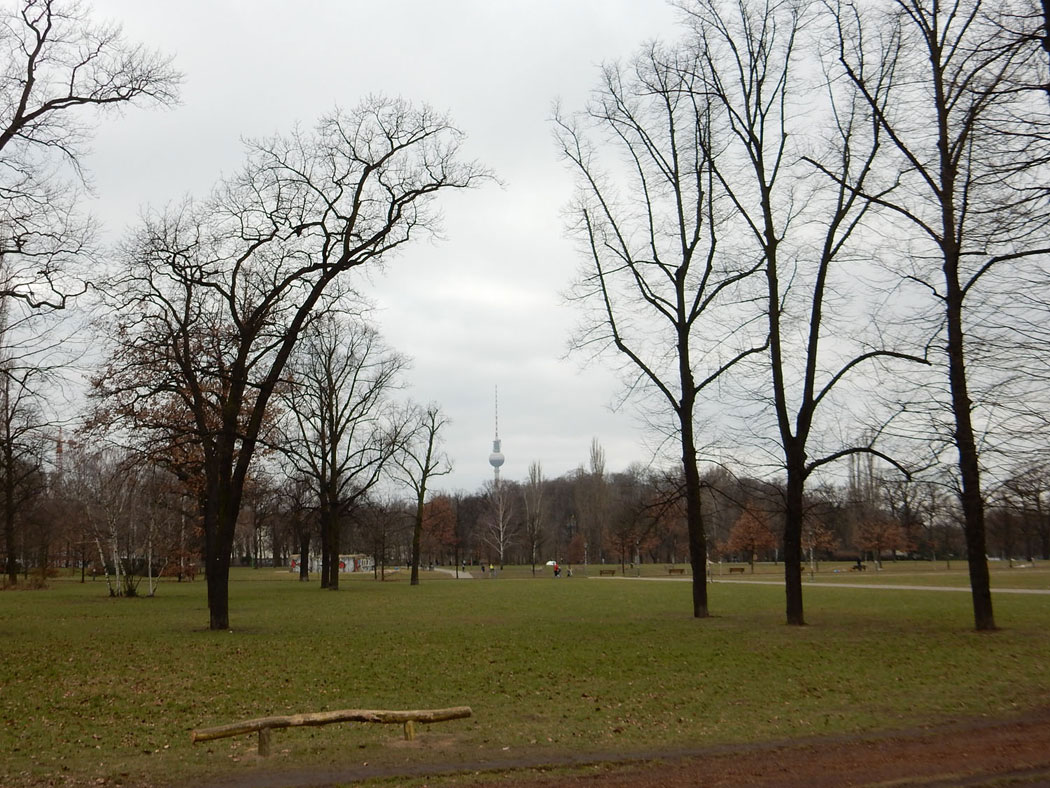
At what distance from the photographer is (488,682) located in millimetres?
13578

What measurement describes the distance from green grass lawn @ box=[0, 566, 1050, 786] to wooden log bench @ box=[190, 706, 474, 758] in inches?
11.1

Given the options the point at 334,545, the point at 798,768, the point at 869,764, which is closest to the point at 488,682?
the point at 798,768

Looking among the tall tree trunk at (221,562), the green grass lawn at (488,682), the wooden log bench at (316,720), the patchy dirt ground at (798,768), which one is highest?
the tall tree trunk at (221,562)

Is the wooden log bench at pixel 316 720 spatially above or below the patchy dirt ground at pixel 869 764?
above

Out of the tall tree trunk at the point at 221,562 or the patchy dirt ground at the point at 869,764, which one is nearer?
the patchy dirt ground at the point at 869,764

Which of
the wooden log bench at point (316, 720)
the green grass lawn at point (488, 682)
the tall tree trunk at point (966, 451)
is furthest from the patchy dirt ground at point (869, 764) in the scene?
the tall tree trunk at point (966, 451)

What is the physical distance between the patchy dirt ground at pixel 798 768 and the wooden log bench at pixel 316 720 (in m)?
0.50

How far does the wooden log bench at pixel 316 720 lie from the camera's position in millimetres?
8295

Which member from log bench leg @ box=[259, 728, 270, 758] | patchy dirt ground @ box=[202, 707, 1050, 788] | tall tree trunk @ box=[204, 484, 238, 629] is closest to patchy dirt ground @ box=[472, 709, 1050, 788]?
patchy dirt ground @ box=[202, 707, 1050, 788]

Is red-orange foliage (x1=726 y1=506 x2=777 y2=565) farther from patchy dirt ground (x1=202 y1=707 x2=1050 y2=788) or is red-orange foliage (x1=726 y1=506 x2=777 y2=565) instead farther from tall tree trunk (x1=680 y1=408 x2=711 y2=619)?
patchy dirt ground (x1=202 y1=707 x2=1050 y2=788)

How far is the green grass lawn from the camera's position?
30.9 ft

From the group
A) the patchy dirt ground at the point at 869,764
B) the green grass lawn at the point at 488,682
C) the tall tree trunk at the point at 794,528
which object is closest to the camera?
the patchy dirt ground at the point at 869,764

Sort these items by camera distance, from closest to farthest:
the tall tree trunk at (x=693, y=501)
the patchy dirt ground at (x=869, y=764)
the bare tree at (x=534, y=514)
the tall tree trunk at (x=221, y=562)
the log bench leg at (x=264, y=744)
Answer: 1. the patchy dirt ground at (x=869, y=764)
2. the log bench leg at (x=264, y=744)
3. the tall tree trunk at (x=221, y=562)
4. the tall tree trunk at (x=693, y=501)
5. the bare tree at (x=534, y=514)

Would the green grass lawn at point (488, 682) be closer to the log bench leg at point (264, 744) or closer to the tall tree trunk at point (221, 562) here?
the log bench leg at point (264, 744)
